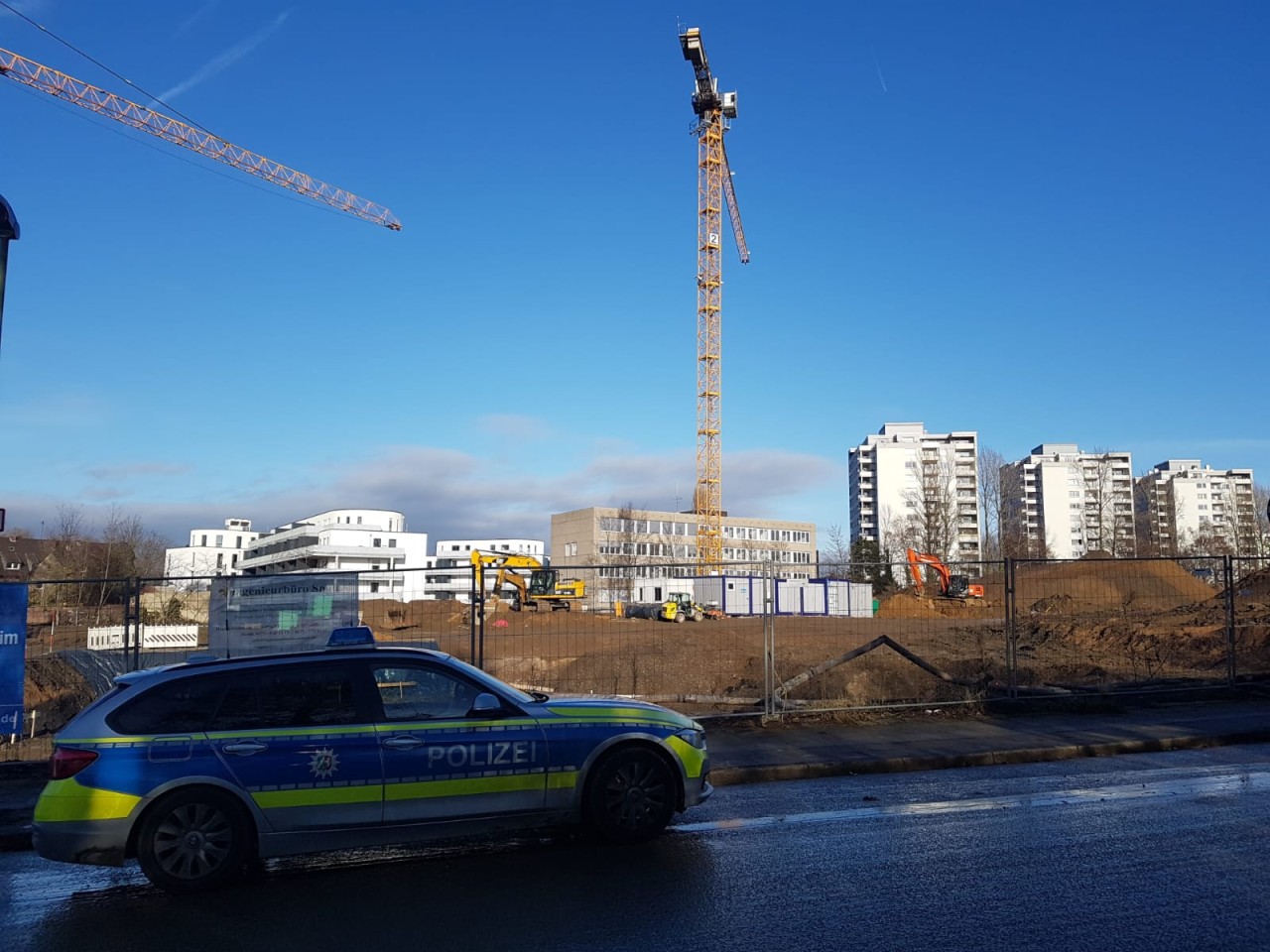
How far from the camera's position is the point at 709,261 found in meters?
88.6

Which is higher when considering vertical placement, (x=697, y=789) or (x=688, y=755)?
(x=688, y=755)

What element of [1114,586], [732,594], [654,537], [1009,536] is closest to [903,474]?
[654,537]

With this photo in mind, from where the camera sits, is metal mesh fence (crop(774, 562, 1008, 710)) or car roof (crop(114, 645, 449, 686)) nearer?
car roof (crop(114, 645, 449, 686))

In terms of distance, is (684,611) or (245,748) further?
(684,611)

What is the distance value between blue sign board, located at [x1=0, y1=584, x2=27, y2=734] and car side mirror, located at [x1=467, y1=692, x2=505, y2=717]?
19.2 ft

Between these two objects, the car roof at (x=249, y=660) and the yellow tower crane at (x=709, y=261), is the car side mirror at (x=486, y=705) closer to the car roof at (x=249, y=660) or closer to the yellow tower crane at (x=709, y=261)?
the car roof at (x=249, y=660)

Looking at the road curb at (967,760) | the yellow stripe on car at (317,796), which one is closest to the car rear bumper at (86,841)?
the yellow stripe on car at (317,796)

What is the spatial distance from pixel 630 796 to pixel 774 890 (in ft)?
5.05

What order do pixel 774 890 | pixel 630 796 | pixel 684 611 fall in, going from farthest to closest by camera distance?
pixel 684 611, pixel 630 796, pixel 774 890

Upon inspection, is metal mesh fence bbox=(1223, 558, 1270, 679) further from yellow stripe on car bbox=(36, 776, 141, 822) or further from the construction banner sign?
yellow stripe on car bbox=(36, 776, 141, 822)

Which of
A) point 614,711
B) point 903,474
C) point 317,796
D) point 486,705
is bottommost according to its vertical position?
point 317,796

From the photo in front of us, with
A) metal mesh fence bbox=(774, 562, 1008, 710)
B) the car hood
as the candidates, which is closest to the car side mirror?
the car hood

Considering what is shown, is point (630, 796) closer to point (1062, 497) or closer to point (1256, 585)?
point (1256, 585)

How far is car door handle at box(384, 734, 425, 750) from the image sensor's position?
23.6ft
